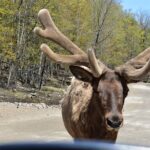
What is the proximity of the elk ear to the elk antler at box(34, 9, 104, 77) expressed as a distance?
0.32 feet

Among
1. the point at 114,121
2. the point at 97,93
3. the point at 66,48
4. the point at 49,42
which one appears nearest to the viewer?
the point at 114,121

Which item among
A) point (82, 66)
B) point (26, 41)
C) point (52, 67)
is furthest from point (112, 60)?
point (82, 66)

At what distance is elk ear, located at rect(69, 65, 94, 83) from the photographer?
6.75 metres

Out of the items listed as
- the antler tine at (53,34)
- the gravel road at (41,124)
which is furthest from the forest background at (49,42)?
the antler tine at (53,34)

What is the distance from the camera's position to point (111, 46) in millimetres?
66125

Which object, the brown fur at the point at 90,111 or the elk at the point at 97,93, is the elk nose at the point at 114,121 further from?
the brown fur at the point at 90,111

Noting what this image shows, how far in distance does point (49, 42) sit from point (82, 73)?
31633 mm

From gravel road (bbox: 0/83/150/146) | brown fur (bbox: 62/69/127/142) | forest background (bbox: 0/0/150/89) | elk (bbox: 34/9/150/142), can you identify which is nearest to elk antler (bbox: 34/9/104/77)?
elk (bbox: 34/9/150/142)

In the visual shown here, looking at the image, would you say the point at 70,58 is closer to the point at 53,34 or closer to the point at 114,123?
the point at 53,34

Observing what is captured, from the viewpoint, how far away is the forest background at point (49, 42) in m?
37.3

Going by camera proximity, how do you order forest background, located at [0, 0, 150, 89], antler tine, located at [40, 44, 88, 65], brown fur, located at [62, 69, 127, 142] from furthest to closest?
forest background, located at [0, 0, 150, 89], antler tine, located at [40, 44, 88, 65], brown fur, located at [62, 69, 127, 142]

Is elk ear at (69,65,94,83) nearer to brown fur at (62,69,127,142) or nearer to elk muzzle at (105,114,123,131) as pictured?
brown fur at (62,69,127,142)

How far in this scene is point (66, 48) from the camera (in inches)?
316

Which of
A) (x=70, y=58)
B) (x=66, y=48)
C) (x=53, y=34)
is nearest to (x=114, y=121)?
(x=70, y=58)
